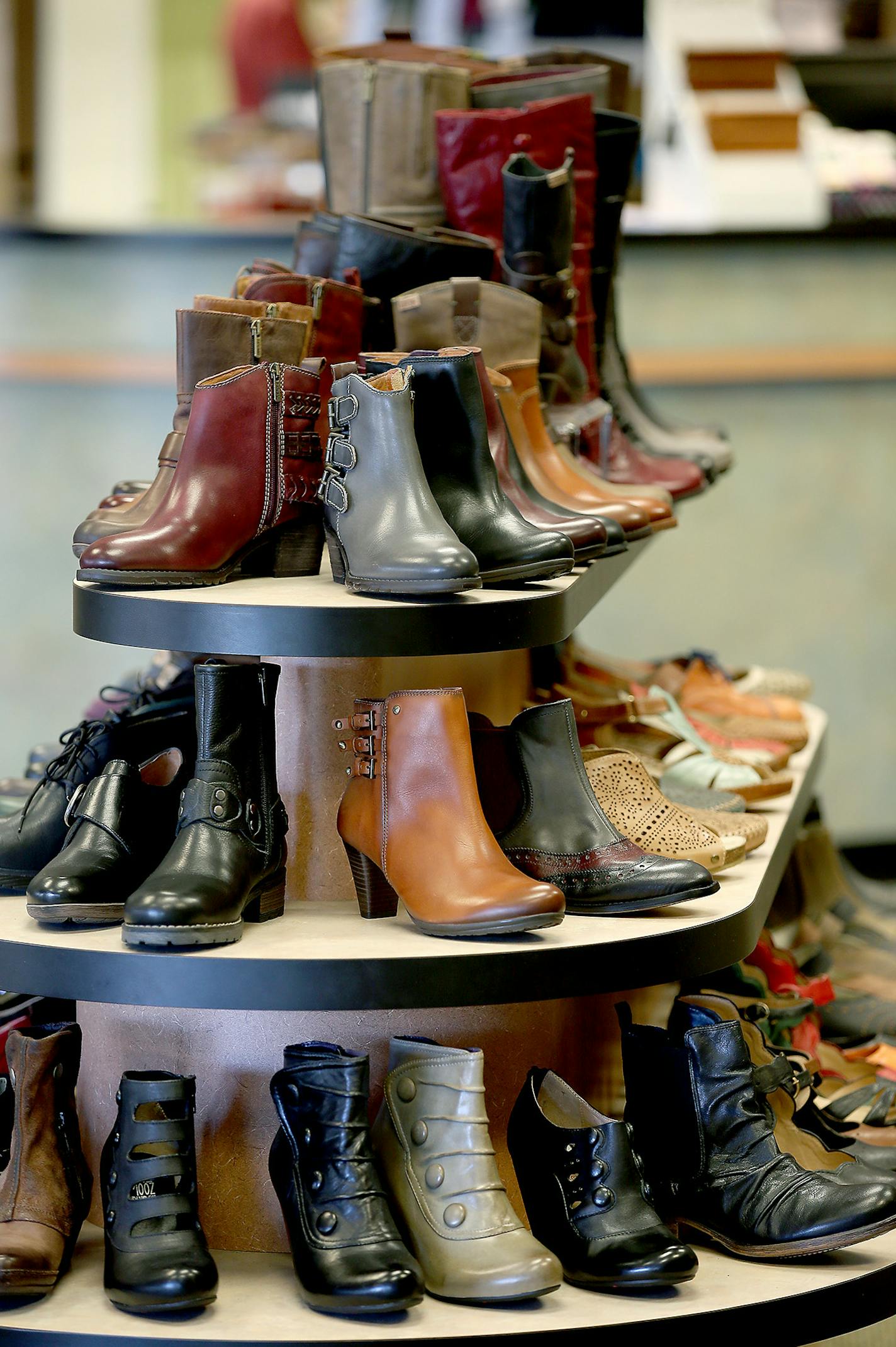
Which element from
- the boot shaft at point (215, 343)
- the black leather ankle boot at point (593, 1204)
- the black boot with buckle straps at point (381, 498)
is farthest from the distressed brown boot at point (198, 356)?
the black leather ankle boot at point (593, 1204)

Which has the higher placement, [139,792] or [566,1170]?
[139,792]

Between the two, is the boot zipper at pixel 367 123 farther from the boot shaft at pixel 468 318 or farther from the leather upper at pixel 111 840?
the leather upper at pixel 111 840

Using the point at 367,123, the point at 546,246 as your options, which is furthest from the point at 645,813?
the point at 367,123

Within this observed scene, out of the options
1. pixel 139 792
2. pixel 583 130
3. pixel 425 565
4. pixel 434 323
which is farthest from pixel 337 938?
pixel 583 130

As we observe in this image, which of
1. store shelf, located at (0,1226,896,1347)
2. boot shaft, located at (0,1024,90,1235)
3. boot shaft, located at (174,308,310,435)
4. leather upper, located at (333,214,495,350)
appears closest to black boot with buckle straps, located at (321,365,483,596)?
boot shaft, located at (174,308,310,435)

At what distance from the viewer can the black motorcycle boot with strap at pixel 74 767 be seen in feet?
6.01

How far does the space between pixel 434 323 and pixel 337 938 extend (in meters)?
0.79

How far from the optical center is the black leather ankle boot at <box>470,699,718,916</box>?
1756 mm

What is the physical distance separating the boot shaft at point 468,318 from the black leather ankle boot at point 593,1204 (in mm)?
891

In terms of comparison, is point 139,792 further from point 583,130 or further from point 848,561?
point 848,561

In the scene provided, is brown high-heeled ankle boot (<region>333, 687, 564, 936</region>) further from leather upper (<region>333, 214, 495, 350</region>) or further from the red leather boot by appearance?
leather upper (<region>333, 214, 495, 350</region>)

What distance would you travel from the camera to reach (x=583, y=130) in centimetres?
246

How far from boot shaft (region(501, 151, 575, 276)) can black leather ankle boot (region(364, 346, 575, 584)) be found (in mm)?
539

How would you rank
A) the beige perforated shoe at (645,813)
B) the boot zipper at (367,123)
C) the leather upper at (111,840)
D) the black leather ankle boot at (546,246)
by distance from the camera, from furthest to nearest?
the boot zipper at (367,123) → the black leather ankle boot at (546,246) → the beige perforated shoe at (645,813) → the leather upper at (111,840)
